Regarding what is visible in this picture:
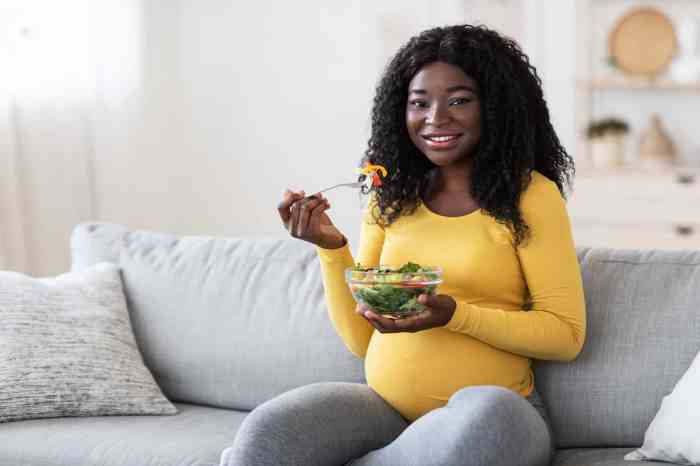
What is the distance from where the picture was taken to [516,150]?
1822mm

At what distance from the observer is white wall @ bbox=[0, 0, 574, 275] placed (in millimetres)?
4586

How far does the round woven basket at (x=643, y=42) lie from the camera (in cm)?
475

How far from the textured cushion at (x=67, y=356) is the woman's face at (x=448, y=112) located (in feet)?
2.75

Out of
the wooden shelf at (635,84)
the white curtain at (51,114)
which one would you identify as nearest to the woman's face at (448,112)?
the white curtain at (51,114)

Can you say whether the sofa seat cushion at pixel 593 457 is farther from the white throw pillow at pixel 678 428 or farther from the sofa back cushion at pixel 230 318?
the sofa back cushion at pixel 230 318

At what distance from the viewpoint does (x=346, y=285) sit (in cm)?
191

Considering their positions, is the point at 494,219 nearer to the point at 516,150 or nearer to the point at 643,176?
the point at 516,150

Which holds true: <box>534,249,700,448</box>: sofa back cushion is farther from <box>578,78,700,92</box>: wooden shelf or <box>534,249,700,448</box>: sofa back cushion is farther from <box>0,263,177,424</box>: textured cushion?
<box>578,78,700,92</box>: wooden shelf

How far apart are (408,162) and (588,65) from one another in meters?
3.08

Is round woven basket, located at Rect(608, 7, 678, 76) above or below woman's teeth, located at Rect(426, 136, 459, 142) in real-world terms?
above

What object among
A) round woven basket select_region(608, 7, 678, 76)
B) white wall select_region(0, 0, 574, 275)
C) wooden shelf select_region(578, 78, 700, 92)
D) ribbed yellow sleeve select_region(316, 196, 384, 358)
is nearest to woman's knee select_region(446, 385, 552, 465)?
ribbed yellow sleeve select_region(316, 196, 384, 358)

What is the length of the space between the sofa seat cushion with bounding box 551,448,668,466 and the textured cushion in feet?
2.77

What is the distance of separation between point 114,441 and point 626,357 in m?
1.00

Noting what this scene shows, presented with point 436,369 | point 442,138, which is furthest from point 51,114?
point 436,369
